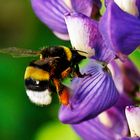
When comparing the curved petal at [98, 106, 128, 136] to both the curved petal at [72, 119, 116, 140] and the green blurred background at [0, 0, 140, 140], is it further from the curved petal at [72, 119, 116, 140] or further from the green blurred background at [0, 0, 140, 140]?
the green blurred background at [0, 0, 140, 140]

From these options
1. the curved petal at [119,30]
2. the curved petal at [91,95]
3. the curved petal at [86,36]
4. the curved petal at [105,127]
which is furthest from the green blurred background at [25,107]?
the curved petal at [119,30]

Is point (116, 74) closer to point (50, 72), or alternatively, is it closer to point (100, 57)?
point (100, 57)

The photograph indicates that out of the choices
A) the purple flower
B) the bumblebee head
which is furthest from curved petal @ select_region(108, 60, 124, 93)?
the bumblebee head

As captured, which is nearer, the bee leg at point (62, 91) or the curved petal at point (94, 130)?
the bee leg at point (62, 91)

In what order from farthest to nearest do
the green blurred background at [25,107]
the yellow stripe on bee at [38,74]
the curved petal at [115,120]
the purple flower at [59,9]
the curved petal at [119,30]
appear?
the green blurred background at [25,107], the curved petal at [115,120], the purple flower at [59,9], the yellow stripe on bee at [38,74], the curved petal at [119,30]

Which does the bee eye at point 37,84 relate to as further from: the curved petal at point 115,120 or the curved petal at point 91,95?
the curved petal at point 115,120

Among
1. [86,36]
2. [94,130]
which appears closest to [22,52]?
[86,36]
